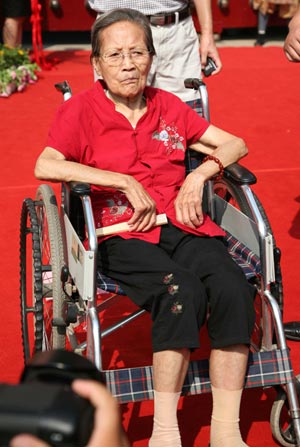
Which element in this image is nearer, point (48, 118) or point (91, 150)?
point (91, 150)

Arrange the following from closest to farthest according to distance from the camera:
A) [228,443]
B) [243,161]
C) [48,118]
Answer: [228,443]
[243,161]
[48,118]

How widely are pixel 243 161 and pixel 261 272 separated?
2.92 meters

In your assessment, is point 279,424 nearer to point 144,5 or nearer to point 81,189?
point 81,189

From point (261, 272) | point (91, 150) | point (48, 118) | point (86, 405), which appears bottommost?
point (48, 118)

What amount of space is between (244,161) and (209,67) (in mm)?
1813

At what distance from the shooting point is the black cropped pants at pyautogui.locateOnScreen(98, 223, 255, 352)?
2.60m

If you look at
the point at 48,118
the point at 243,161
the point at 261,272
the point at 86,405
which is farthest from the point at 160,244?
the point at 48,118

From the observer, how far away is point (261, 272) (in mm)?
2861

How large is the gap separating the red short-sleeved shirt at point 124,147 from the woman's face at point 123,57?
89 mm

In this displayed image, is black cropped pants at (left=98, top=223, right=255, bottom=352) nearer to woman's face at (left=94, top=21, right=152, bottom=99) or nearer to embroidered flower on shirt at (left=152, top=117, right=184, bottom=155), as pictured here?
embroidered flower on shirt at (left=152, top=117, right=184, bottom=155)

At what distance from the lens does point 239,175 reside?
297cm

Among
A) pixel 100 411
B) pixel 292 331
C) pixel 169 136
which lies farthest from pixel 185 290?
pixel 100 411

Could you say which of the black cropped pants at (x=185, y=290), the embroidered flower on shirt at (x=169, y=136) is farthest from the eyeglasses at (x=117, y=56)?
the black cropped pants at (x=185, y=290)

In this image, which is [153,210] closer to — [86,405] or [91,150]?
[91,150]
